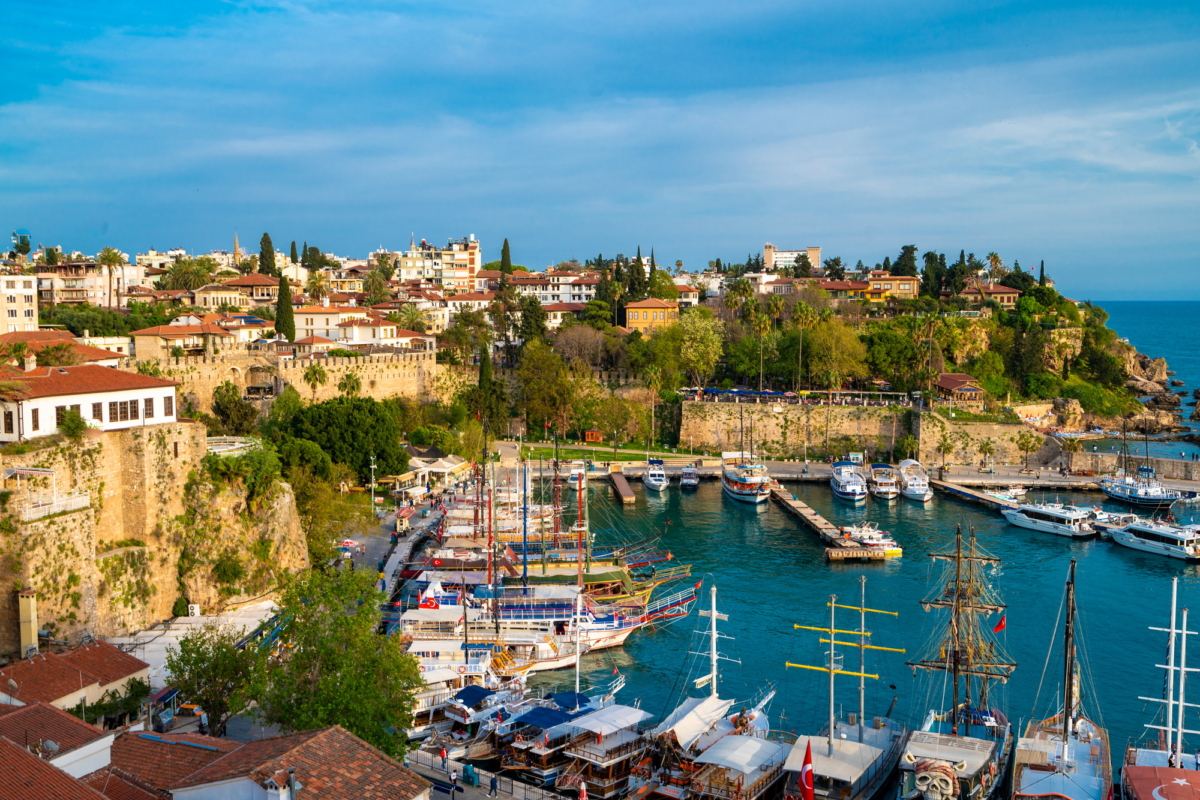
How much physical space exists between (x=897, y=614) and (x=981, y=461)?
32.9m

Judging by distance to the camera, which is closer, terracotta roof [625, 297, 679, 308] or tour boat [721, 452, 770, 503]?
tour boat [721, 452, 770, 503]

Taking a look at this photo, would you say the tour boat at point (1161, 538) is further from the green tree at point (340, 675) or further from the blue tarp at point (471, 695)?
the green tree at point (340, 675)

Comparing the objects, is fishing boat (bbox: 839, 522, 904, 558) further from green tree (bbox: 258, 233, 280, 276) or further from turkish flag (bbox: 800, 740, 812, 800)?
green tree (bbox: 258, 233, 280, 276)

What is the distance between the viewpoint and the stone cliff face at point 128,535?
27.0 metres

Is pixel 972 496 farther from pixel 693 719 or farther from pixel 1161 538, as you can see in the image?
pixel 693 719

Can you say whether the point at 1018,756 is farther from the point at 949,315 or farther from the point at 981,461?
the point at 949,315

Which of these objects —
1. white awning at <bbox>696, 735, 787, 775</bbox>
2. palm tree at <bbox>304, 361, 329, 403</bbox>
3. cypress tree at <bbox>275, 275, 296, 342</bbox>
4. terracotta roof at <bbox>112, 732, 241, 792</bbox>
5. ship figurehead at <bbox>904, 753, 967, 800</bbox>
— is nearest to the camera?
terracotta roof at <bbox>112, 732, 241, 792</bbox>

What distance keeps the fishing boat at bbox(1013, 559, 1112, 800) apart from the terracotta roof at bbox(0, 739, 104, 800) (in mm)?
19060

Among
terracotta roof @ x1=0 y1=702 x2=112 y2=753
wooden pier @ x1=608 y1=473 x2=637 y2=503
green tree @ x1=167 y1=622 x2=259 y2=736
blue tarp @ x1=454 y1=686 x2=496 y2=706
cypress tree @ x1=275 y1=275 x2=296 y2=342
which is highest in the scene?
cypress tree @ x1=275 y1=275 x2=296 y2=342

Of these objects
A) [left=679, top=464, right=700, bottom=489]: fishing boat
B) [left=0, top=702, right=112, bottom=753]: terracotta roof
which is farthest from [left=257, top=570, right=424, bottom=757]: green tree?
[left=679, top=464, right=700, bottom=489]: fishing boat

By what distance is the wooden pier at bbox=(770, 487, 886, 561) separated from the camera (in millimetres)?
47094

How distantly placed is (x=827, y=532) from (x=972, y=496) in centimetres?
1397

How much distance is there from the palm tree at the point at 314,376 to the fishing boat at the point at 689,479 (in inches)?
944

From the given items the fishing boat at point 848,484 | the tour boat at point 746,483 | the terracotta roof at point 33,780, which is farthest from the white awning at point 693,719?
the fishing boat at point 848,484
